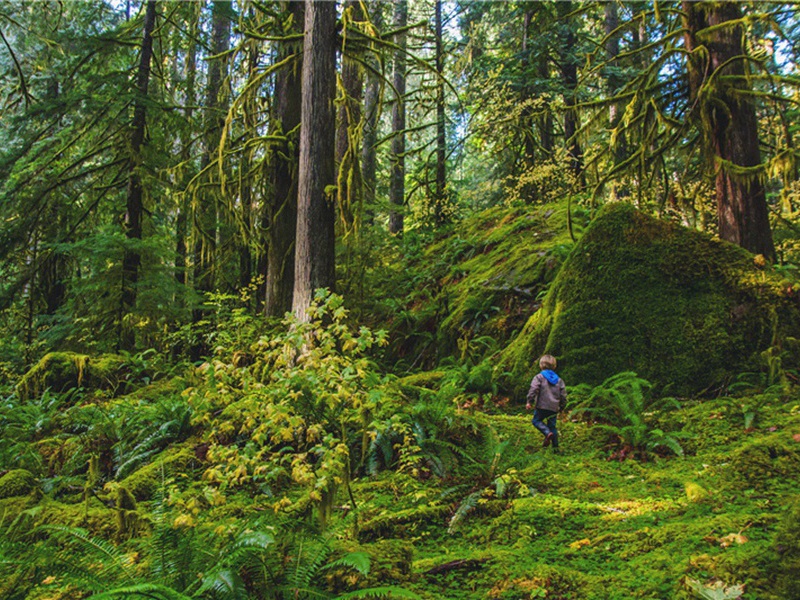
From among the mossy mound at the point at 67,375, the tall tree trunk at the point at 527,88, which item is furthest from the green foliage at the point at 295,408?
the tall tree trunk at the point at 527,88

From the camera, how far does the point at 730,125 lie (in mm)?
7027

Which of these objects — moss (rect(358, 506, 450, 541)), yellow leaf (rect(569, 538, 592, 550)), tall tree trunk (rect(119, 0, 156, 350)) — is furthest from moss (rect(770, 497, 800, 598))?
tall tree trunk (rect(119, 0, 156, 350))

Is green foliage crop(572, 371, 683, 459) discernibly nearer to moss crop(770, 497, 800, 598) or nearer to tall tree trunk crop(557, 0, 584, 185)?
moss crop(770, 497, 800, 598)

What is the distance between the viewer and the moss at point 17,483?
15.7ft

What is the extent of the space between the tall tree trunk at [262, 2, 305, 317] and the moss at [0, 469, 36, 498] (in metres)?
4.46

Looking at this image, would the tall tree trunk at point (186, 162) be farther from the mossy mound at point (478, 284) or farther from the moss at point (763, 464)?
the moss at point (763, 464)

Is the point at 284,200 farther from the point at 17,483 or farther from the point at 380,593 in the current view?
the point at 380,593

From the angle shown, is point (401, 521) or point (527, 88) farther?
point (527, 88)

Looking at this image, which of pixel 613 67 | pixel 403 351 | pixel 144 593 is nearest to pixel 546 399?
pixel 144 593

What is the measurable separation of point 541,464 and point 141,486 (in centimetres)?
362

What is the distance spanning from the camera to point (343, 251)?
1037 cm

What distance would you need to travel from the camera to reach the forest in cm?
268

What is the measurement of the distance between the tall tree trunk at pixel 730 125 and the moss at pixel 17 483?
8.88 metres

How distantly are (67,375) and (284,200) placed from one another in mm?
4709
